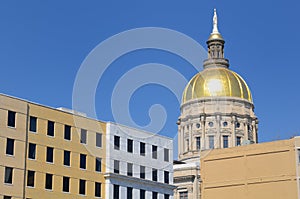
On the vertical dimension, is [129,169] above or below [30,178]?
above

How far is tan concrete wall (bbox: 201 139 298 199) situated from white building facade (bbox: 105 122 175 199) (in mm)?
17738

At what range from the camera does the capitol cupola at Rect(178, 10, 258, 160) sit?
161 m

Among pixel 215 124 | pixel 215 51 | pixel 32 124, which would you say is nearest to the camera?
pixel 32 124

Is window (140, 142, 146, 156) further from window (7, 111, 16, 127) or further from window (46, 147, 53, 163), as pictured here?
window (7, 111, 16, 127)

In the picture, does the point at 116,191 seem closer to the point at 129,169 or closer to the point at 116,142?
the point at 129,169

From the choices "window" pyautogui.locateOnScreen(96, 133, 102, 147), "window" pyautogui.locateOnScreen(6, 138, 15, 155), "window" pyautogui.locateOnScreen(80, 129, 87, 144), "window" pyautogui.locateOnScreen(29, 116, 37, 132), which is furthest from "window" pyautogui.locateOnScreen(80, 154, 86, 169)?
"window" pyautogui.locateOnScreen(6, 138, 15, 155)

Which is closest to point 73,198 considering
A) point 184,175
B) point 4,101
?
point 4,101

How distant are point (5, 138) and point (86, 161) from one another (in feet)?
42.5

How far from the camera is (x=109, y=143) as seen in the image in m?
87.5

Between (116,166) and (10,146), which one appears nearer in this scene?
(10,146)

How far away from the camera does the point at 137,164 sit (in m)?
90.7

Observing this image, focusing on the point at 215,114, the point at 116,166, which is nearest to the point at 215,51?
the point at 215,114

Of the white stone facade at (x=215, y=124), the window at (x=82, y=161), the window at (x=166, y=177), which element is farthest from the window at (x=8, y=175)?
the white stone facade at (x=215, y=124)

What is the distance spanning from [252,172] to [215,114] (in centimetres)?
5351
